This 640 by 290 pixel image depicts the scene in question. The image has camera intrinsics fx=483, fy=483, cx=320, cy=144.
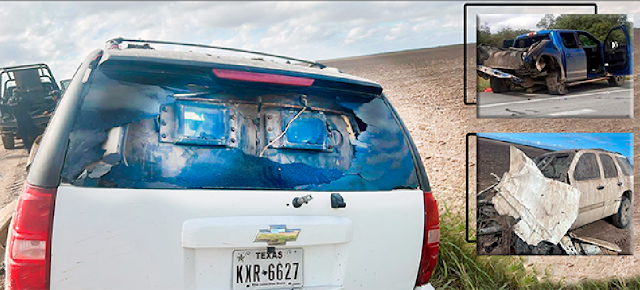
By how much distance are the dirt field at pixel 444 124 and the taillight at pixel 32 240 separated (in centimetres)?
326

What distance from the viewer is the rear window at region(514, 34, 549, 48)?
3.90 meters

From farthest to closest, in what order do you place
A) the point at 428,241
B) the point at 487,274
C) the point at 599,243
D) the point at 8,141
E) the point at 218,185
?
the point at 8,141 → the point at 599,243 → the point at 487,274 → the point at 428,241 → the point at 218,185

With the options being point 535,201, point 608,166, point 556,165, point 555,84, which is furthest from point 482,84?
point 608,166

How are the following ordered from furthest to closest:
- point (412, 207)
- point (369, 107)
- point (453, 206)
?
1. point (453, 206)
2. point (369, 107)
3. point (412, 207)

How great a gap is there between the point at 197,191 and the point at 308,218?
18.7 inches

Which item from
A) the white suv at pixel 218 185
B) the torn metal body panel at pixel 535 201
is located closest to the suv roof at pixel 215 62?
the white suv at pixel 218 185

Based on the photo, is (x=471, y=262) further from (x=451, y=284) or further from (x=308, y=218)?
(x=308, y=218)

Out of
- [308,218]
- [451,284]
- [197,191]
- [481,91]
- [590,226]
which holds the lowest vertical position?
[451,284]

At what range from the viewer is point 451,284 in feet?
13.4

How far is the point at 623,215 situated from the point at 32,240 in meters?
4.61

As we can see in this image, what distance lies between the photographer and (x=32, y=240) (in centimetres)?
→ 178

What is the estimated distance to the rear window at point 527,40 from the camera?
3902 millimetres

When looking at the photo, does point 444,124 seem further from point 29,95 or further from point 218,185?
point 29,95

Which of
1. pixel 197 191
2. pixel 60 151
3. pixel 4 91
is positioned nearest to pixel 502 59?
pixel 197 191
